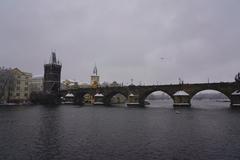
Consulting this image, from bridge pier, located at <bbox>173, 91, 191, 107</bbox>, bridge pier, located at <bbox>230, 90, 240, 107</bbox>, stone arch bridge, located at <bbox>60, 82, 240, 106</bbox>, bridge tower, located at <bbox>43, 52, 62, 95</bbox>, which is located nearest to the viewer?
bridge pier, located at <bbox>230, 90, 240, 107</bbox>

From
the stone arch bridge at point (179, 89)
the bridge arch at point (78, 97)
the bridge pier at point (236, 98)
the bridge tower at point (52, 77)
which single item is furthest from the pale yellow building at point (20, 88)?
the bridge pier at point (236, 98)

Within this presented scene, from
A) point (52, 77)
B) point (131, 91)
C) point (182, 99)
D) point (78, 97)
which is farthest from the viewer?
point (52, 77)

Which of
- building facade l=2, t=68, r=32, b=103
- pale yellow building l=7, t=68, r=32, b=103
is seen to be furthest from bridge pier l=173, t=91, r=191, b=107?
pale yellow building l=7, t=68, r=32, b=103

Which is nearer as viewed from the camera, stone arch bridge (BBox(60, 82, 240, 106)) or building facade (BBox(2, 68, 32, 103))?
stone arch bridge (BBox(60, 82, 240, 106))

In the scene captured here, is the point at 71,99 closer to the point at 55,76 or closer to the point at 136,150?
the point at 55,76

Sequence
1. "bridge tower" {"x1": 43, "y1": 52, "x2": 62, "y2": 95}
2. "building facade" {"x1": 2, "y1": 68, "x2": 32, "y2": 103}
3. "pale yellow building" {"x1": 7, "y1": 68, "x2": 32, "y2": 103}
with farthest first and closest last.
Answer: "bridge tower" {"x1": 43, "y1": 52, "x2": 62, "y2": 95}, "pale yellow building" {"x1": 7, "y1": 68, "x2": 32, "y2": 103}, "building facade" {"x1": 2, "y1": 68, "x2": 32, "y2": 103}

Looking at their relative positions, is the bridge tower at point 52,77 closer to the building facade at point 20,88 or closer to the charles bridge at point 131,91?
the charles bridge at point 131,91

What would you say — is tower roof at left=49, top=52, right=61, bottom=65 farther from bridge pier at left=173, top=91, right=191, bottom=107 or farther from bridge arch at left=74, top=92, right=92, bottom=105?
bridge pier at left=173, top=91, right=191, bottom=107

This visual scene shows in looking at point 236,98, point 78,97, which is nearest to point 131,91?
point 236,98

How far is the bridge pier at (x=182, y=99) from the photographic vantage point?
83.1 meters

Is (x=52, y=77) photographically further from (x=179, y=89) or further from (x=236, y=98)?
(x=236, y=98)

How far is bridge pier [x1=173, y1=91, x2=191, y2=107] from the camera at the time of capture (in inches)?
3273

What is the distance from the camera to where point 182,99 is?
3295 inches

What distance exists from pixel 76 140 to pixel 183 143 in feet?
34.6
